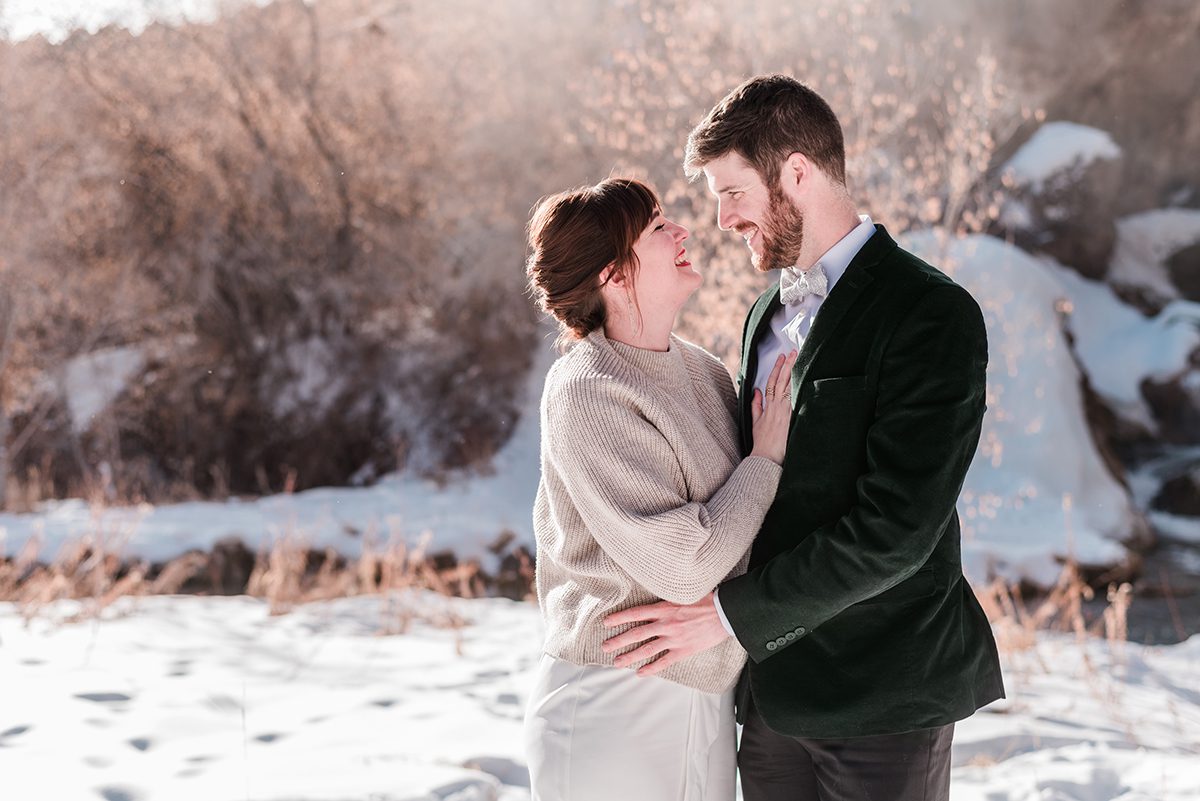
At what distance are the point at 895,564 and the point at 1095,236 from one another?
13.0 m

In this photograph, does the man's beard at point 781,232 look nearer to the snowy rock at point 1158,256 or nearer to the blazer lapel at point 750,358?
the blazer lapel at point 750,358

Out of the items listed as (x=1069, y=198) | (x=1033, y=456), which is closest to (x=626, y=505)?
(x=1033, y=456)

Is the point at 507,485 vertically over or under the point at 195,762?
under

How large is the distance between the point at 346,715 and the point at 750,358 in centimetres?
232

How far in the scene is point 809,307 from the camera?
1.88m

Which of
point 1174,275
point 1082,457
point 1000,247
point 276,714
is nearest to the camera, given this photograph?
point 276,714

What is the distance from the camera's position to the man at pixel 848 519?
1595mm

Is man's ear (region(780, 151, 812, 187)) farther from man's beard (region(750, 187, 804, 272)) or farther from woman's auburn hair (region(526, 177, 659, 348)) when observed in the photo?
woman's auburn hair (region(526, 177, 659, 348))

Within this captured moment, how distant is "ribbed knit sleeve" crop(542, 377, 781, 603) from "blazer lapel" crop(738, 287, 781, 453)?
214mm

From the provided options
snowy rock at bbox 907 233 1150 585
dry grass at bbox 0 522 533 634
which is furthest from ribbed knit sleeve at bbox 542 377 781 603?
snowy rock at bbox 907 233 1150 585

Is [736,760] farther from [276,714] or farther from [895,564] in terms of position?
[276,714]

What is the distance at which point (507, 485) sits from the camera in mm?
11305

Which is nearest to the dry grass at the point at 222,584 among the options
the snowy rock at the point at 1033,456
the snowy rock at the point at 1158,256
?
the snowy rock at the point at 1033,456

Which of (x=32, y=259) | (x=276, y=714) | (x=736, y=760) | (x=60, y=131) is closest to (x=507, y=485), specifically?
(x=32, y=259)
